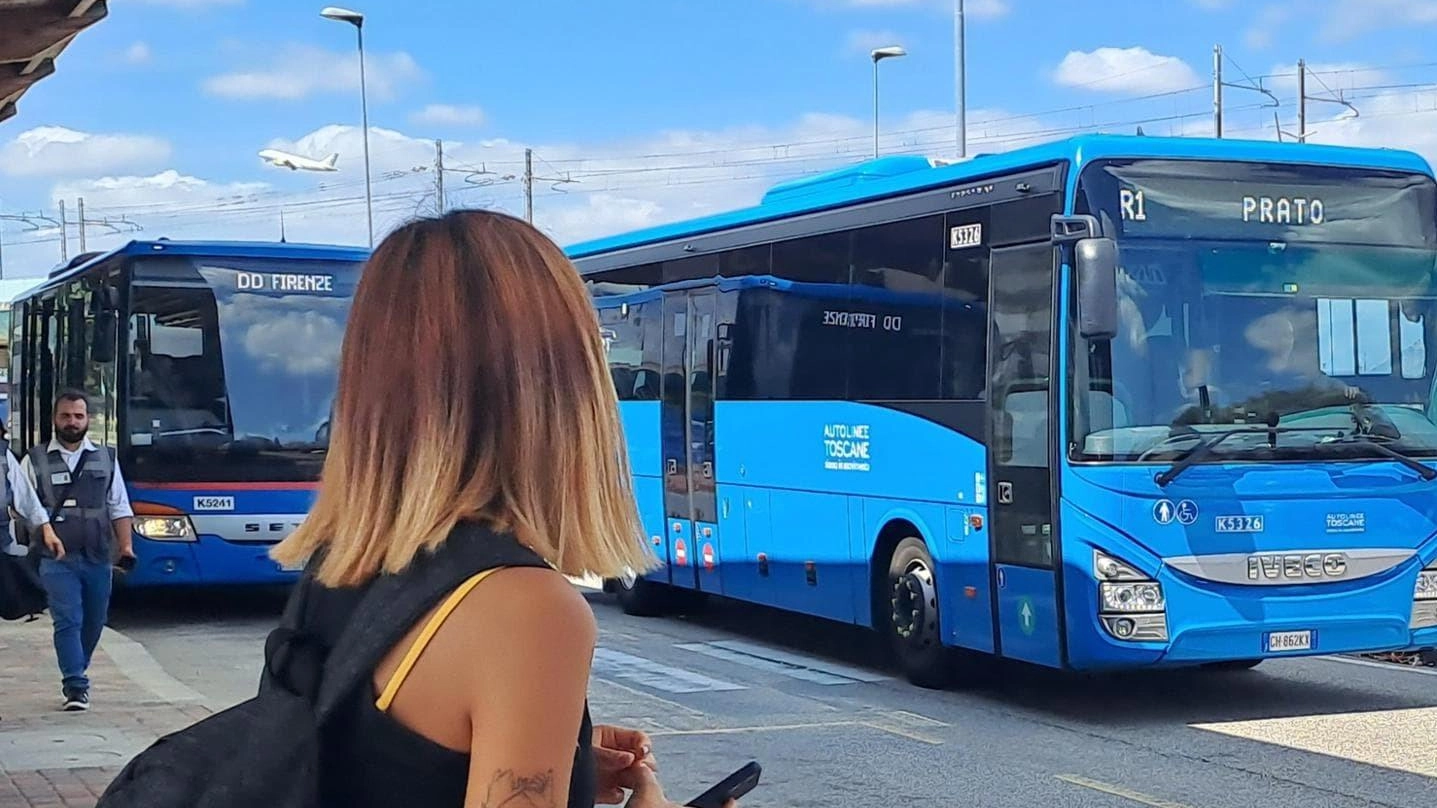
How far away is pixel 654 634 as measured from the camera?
14727 mm

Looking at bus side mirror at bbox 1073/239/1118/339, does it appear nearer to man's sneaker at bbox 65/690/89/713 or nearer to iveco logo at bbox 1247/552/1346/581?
iveco logo at bbox 1247/552/1346/581

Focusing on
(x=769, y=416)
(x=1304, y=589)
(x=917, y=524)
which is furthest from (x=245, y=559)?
(x=1304, y=589)

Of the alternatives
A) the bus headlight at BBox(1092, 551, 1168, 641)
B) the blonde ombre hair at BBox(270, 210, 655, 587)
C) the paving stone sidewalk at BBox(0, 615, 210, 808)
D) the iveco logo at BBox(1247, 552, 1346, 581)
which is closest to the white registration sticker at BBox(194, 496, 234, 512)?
the paving stone sidewalk at BBox(0, 615, 210, 808)

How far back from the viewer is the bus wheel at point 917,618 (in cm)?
1116

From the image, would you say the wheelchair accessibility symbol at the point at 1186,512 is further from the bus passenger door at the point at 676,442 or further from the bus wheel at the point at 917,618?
the bus passenger door at the point at 676,442

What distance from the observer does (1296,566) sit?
32.1ft

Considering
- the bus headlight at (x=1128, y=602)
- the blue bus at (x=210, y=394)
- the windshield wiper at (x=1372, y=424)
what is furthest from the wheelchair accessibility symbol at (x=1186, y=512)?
the blue bus at (x=210, y=394)

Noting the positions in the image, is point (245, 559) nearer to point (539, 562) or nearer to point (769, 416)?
point (769, 416)

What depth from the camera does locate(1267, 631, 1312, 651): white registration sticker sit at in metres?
9.69

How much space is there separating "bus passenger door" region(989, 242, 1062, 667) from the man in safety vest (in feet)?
17.7

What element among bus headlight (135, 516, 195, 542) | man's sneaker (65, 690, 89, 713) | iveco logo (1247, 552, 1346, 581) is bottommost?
man's sneaker (65, 690, 89, 713)

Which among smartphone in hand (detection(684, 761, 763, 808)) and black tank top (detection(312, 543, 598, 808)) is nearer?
black tank top (detection(312, 543, 598, 808))

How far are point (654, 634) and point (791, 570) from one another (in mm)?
2228

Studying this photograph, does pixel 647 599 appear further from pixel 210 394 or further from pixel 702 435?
pixel 210 394
